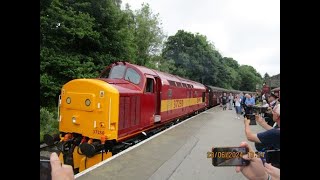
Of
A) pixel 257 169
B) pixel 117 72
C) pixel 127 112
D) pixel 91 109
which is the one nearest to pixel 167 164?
pixel 91 109

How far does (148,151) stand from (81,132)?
1.64 meters

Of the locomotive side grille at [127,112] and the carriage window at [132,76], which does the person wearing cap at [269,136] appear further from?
the carriage window at [132,76]

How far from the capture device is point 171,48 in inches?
188

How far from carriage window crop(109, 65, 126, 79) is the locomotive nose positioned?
3.71 feet

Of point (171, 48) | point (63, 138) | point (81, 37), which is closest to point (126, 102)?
point (63, 138)

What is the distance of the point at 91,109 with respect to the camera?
598 cm

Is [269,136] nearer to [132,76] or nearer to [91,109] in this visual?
[91,109]

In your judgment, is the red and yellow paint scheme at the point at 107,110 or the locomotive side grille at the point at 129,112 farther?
the locomotive side grille at the point at 129,112

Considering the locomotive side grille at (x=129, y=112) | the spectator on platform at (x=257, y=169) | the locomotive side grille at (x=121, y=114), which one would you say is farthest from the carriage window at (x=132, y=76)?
the spectator on platform at (x=257, y=169)

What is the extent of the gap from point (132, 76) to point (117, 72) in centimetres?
46

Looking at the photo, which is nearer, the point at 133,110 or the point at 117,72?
the point at 133,110

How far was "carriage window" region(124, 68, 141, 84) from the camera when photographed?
26.6ft

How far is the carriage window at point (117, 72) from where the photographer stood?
302 inches
